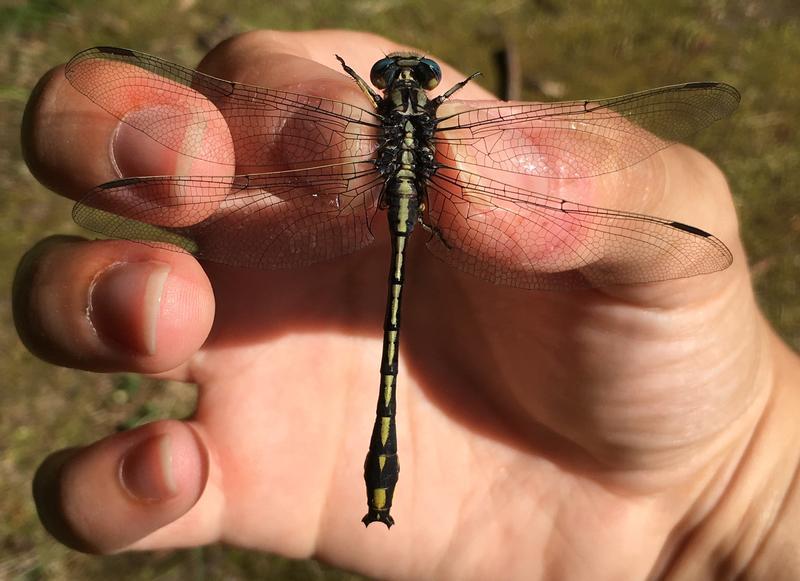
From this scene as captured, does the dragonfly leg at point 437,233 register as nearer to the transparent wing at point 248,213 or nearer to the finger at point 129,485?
the transparent wing at point 248,213

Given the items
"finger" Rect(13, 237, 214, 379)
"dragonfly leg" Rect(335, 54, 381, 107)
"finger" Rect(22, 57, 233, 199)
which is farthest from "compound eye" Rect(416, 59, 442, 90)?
"finger" Rect(13, 237, 214, 379)

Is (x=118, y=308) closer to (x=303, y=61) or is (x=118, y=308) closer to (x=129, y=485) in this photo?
(x=129, y=485)

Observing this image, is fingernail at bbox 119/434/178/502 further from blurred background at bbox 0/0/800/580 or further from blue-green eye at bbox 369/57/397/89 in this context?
blurred background at bbox 0/0/800/580

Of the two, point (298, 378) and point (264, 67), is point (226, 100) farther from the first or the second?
point (298, 378)

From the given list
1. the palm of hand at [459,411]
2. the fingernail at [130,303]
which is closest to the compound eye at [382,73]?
the palm of hand at [459,411]

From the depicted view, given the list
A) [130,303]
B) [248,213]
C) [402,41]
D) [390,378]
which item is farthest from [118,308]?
[402,41]
